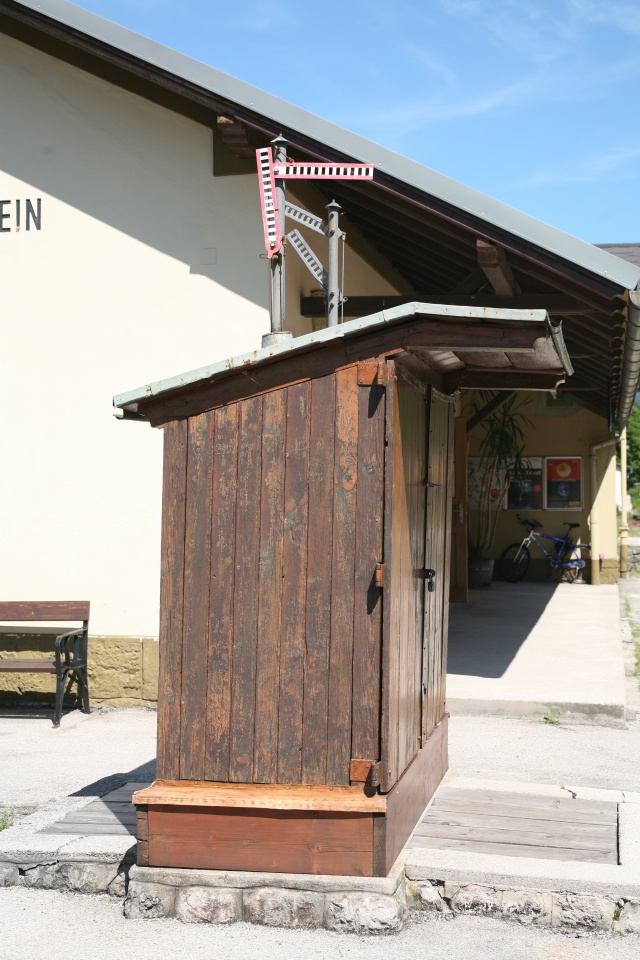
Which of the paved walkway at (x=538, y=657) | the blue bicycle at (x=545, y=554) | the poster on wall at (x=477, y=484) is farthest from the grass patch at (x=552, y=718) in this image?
the poster on wall at (x=477, y=484)

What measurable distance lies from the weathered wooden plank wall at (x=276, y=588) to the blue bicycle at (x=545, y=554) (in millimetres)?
13305

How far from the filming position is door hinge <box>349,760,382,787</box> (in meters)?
4.11

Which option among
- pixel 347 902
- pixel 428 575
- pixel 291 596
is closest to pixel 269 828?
pixel 347 902

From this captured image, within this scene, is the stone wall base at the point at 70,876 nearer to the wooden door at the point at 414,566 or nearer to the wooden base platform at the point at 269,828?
the wooden base platform at the point at 269,828

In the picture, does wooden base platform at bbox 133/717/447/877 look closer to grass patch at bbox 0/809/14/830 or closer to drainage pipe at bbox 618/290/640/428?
grass patch at bbox 0/809/14/830

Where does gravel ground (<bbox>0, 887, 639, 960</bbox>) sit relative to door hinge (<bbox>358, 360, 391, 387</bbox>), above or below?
below

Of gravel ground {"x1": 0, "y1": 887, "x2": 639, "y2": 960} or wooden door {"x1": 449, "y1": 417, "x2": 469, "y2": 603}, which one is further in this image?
wooden door {"x1": 449, "y1": 417, "x2": 469, "y2": 603}

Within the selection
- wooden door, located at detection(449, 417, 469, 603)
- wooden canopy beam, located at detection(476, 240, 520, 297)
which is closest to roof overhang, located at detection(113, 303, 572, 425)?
wooden canopy beam, located at detection(476, 240, 520, 297)

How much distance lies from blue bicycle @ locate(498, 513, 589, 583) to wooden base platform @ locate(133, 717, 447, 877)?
1322cm

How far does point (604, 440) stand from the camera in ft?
55.5

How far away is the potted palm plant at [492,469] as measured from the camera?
657 inches

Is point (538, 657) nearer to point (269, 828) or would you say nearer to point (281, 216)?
point (281, 216)

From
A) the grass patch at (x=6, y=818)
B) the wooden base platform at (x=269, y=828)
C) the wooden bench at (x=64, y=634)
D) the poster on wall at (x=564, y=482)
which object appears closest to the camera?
the wooden base platform at (x=269, y=828)

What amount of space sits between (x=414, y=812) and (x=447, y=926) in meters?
0.74
